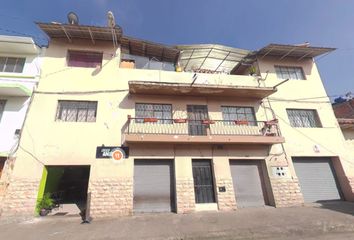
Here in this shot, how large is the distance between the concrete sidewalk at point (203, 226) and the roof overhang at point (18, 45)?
8.58 metres

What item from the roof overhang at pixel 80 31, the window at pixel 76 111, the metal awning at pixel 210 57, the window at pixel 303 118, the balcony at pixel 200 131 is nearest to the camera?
the balcony at pixel 200 131

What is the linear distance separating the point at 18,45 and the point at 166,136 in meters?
9.39

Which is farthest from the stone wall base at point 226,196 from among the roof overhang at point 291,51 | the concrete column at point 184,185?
the roof overhang at point 291,51

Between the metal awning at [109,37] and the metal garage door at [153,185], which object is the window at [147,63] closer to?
the metal awning at [109,37]

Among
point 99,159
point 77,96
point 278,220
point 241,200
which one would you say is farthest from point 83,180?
point 278,220

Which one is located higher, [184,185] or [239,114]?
[239,114]

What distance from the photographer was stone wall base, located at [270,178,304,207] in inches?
384

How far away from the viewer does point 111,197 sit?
8.79 meters

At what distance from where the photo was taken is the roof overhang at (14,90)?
9.24m

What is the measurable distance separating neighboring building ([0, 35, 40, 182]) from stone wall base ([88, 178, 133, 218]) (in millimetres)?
4280

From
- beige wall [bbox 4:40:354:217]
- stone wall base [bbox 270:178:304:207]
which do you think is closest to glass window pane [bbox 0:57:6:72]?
beige wall [bbox 4:40:354:217]

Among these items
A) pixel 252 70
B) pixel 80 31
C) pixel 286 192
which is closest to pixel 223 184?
pixel 286 192

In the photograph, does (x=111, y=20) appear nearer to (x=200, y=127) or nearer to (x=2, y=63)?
(x=2, y=63)

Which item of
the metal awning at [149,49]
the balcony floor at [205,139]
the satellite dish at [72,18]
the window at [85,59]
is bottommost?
the balcony floor at [205,139]
